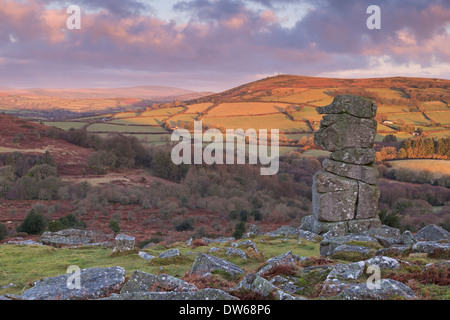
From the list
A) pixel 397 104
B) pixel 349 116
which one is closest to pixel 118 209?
pixel 349 116

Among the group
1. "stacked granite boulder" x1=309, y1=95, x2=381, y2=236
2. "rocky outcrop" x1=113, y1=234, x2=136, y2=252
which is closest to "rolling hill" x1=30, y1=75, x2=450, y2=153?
"stacked granite boulder" x1=309, y1=95, x2=381, y2=236

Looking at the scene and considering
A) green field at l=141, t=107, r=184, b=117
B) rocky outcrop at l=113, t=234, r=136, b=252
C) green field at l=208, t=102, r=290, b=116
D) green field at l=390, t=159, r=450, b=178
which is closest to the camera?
rocky outcrop at l=113, t=234, r=136, b=252

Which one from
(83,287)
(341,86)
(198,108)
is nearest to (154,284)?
(83,287)

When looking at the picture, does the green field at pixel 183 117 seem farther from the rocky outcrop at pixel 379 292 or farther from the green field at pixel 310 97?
the rocky outcrop at pixel 379 292

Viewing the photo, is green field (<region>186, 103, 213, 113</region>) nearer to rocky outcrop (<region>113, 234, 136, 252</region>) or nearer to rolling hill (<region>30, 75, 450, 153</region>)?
rolling hill (<region>30, 75, 450, 153</region>)

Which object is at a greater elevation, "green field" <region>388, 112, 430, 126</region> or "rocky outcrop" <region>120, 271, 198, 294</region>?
"green field" <region>388, 112, 430, 126</region>

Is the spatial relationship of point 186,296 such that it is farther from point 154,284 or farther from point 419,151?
point 419,151

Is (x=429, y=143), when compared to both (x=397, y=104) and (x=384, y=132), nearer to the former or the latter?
(x=384, y=132)
